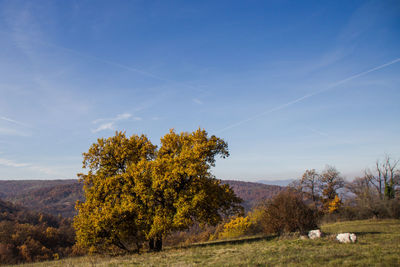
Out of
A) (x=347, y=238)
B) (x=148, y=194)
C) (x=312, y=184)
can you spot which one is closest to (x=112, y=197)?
(x=148, y=194)

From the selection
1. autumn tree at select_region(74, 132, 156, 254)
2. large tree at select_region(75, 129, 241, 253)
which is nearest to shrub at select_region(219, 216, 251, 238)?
large tree at select_region(75, 129, 241, 253)

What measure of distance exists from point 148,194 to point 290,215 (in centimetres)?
1113

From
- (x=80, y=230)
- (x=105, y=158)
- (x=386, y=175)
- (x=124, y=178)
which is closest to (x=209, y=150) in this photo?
(x=124, y=178)

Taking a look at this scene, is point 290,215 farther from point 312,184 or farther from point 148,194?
point 312,184

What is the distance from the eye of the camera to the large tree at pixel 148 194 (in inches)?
678

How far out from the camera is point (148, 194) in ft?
58.8

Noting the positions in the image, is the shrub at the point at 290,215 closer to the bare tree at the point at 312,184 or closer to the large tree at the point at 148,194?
the large tree at the point at 148,194

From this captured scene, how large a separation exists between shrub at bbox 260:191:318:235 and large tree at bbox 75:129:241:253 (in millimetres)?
3867

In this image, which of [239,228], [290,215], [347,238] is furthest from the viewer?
[239,228]

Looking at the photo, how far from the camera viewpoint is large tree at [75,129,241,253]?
17.2m

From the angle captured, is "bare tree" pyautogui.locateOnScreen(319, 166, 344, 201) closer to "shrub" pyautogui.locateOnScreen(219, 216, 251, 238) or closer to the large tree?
"shrub" pyautogui.locateOnScreen(219, 216, 251, 238)

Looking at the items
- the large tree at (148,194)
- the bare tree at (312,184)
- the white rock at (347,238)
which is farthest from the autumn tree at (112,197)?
the bare tree at (312,184)

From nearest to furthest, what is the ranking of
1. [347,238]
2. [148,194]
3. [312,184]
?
[347,238] → [148,194] → [312,184]

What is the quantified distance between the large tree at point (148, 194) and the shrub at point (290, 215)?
3.87 metres
